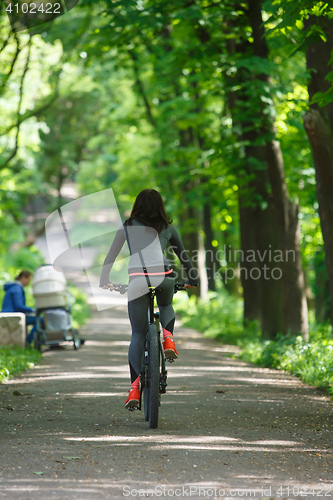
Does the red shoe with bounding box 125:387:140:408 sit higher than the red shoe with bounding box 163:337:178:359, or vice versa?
the red shoe with bounding box 163:337:178:359

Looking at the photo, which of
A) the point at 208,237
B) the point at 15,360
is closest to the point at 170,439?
the point at 15,360

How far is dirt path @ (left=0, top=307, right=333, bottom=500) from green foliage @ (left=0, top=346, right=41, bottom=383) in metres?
0.25

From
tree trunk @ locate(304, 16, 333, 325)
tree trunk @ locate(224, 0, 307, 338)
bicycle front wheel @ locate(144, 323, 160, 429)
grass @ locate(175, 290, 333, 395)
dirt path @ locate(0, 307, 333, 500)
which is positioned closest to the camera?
dirt path @ locate(0, 307, 333, 500)

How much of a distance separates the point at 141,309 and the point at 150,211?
0.92 meters

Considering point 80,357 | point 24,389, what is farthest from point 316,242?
point 24,389

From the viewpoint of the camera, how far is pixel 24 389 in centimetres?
903

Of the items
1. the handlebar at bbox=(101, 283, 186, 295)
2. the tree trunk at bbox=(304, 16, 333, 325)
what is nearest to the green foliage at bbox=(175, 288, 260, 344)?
the tree trunk at bbox=(304, 16, 333, 325)

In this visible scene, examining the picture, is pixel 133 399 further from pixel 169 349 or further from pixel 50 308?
pixel 50 308

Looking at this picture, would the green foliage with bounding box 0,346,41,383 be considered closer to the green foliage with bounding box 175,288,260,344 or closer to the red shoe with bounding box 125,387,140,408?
the red shoe with bounding box 125,387,140,408

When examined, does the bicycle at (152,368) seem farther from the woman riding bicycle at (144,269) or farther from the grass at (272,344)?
the grass at (272,344)

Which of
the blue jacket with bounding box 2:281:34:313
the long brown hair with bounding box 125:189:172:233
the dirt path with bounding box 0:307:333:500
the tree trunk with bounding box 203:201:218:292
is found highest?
the tree trunk with bounding box 203:201:218:292

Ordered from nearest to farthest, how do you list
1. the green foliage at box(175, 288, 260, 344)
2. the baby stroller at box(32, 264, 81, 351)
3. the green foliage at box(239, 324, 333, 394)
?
the green foliage at box(239, 324, 333, 394), the baby stroller at box(32, 264, 81, 351), the green foliage at box(175, 288, 260, 344)

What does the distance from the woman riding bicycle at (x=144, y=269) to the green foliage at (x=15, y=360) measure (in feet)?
12.2

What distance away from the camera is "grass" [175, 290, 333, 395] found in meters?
9.94
